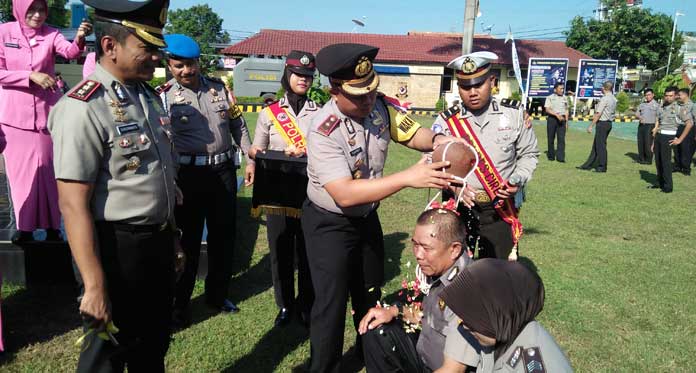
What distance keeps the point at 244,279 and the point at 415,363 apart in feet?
8.58

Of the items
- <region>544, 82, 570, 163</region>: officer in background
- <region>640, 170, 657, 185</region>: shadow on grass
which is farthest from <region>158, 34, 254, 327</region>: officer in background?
<region>544, 82, 570, 163</region>: officer in background

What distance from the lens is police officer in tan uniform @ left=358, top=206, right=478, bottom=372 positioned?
2.63 metres

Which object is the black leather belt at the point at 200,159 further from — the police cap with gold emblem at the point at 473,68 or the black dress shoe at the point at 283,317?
the police cap with gold emblem at the point at 473,68

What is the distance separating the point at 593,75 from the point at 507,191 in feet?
71.1

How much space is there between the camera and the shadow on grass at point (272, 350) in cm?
350

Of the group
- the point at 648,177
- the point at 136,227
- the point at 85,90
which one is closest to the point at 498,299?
the point at 136,227

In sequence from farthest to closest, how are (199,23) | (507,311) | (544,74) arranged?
(199,23)
(544,74)
(507,311)

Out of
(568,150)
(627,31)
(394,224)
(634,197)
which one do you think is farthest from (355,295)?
(627,31)

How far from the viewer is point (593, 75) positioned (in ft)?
73.9

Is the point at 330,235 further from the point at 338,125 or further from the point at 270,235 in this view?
the point at 270,235

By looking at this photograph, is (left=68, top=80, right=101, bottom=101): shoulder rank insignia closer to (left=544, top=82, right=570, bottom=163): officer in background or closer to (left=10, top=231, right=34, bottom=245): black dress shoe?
(left=10, top=231, right=34, bottom=245): black dress shoe

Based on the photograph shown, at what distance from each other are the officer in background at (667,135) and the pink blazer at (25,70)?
9861 mm

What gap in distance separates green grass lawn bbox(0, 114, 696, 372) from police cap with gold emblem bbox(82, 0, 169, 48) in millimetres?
2266

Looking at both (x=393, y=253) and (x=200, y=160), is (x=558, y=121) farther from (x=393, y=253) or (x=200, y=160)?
(x=200, y=160)
